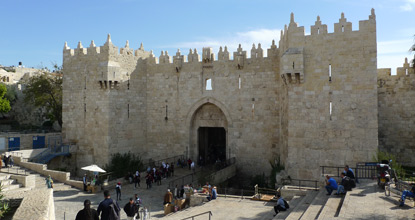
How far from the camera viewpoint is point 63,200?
1555cm

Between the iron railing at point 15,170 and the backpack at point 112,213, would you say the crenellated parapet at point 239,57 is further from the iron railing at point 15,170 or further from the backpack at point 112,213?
the backpack at point 112,213

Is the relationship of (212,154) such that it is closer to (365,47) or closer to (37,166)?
(37,166)

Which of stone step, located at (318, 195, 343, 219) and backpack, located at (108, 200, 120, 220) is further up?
backpack, located at (108, 200, 120, 220)

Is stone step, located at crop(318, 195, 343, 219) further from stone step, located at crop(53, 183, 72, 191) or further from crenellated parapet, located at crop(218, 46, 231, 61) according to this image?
stone step, located at crop(53, 183, 72, 191)

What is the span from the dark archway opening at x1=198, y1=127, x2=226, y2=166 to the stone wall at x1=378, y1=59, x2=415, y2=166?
434 inches

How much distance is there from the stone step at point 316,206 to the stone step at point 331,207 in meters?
0.30

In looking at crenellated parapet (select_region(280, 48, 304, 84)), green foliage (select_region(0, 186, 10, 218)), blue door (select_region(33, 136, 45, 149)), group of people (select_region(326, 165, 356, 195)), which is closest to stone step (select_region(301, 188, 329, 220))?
group of people (select_region(326, 165, 356, 195))

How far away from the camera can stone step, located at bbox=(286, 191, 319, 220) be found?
10025mm

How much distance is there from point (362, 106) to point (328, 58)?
2.81 metres

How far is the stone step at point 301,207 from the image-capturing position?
10.0 meters

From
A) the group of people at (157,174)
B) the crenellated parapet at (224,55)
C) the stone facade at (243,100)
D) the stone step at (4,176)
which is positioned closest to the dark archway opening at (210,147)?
the stone facade at (243,100)

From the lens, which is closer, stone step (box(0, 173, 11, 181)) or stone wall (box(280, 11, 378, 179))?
stone wall (box(280, 11, 378, 179))

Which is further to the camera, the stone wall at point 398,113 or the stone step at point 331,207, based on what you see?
the stone wall at point 398,113

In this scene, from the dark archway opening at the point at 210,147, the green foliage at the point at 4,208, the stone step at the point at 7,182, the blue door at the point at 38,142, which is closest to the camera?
the green foliage at the point at 4,208
